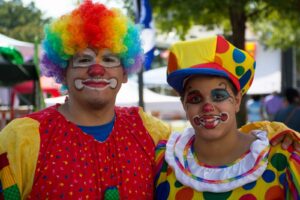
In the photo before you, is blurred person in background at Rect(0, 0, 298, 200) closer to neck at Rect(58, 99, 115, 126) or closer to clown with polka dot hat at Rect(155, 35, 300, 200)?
neck at Rect(58, 99, 115, 126)

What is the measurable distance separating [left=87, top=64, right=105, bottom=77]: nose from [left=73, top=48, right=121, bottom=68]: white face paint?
2 cm

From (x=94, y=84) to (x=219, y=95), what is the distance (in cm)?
60

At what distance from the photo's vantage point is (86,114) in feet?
9.20

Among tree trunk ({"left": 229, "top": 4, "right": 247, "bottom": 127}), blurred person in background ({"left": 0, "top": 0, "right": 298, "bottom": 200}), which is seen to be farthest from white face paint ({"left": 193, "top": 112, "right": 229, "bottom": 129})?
tree trunk ({"left": 229, "top": 4, "right": 247, "bottom": 127})

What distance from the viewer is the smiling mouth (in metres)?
2.76

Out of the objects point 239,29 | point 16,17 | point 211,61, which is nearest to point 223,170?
point 211,61

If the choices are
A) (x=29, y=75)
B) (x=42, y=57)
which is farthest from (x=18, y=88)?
(x=42, y=57)

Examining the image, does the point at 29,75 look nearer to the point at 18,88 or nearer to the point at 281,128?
the point at 281,128

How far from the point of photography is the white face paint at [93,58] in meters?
2.79

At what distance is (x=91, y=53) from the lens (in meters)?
2.80

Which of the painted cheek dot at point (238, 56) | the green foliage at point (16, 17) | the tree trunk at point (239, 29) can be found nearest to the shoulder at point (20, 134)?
the painted cheek dot at point (238, 56)

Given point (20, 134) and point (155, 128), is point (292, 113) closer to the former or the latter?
point (155, 128)

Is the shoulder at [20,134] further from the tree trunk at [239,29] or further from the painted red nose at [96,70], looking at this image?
the tree trunk at [239,29]

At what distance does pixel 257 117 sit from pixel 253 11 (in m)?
4.06
